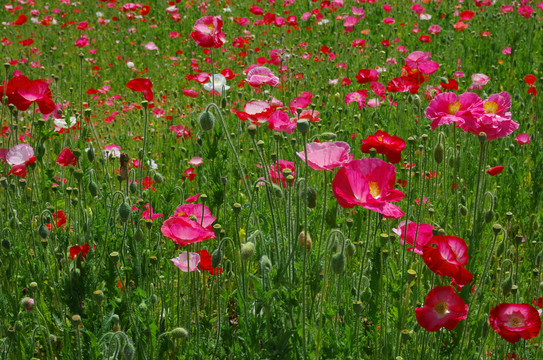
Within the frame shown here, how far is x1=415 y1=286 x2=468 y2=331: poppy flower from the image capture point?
1398 millimetres

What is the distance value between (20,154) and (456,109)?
1714 millimetres

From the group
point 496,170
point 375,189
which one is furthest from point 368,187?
point 496,170

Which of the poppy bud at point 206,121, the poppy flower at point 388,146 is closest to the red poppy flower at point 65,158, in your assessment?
the poppy bud at point 206,121

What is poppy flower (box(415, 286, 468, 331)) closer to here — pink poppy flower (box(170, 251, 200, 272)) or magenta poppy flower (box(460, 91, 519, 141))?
magenta poppy flower (box(460, 91, 519, 141))

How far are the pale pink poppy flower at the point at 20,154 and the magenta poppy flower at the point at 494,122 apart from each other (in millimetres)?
1667

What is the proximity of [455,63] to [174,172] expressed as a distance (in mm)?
3119

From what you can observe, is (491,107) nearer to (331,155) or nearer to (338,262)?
(331,155)

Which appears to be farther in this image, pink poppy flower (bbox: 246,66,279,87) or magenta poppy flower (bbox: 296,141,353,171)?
pink poppy flower (bbox: 246,66,279,87)

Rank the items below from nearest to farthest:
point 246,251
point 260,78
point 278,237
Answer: point 246,251 < point 278,237 < point 260,78

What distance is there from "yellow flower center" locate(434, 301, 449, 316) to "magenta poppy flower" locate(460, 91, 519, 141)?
24.9 inches

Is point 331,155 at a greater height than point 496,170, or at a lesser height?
greater

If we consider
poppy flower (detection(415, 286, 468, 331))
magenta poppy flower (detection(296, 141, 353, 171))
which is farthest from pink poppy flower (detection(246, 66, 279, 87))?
poppy flower (detection(415, 286, 468, 331))

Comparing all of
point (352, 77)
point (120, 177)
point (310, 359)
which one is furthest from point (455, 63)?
point (310, 359)

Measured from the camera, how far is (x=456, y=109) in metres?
1.97
